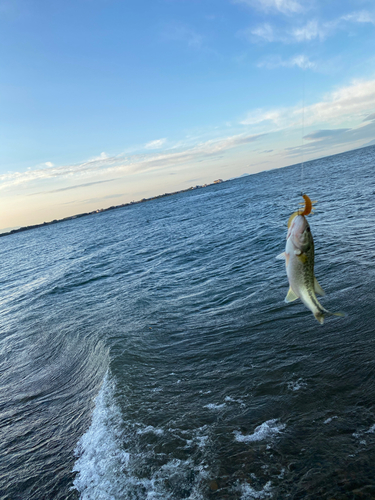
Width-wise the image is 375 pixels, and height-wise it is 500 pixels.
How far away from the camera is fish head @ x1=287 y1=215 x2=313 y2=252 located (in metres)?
3.08

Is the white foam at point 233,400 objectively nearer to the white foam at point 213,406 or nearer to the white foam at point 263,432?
the white foam at point 213,406

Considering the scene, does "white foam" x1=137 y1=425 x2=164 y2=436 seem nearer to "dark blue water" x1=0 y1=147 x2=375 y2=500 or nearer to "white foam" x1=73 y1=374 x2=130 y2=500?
"dark blue water" x1=0 y1=147 x2=375 y2=500

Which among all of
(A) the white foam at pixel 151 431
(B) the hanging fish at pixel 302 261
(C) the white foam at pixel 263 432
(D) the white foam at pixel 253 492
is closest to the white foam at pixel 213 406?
(C) the white foam at pixel 263 432

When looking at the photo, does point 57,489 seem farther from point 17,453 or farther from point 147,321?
point 147,321

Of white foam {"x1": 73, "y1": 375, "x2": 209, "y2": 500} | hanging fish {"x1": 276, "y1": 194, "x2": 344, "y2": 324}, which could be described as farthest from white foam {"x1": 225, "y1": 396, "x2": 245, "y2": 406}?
hanging fish {"x1": 276, "y1": 194, "x2": 344, "y2": 324}

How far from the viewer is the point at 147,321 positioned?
12.6 meters

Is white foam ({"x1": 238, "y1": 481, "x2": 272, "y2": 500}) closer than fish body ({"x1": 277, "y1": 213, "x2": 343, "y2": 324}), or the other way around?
fish body ({"x1": 277, "y1": 213, "x2": 343, "y2": 324})

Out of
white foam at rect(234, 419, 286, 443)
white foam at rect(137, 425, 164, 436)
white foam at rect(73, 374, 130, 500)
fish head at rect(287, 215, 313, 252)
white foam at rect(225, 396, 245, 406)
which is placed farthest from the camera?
white foam at rect(225, 396, 245, 406)

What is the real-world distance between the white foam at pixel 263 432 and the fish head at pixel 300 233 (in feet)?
13.3

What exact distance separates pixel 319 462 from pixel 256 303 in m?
6.81

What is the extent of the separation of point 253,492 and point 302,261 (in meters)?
3.75

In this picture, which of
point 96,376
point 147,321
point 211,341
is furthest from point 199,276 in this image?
point 96,376

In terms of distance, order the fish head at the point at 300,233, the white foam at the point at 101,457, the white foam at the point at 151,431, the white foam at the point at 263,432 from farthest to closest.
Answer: the white foam at the point at 151,431
the white foam at the point at 263,432
the white foam at the point at 101,457
the fish head at the point at 300,233

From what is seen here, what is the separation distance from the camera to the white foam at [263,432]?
5.48 metres
